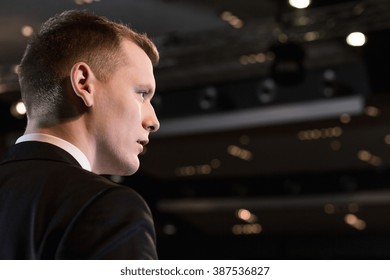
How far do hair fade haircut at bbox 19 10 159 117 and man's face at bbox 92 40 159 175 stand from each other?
0.05ft

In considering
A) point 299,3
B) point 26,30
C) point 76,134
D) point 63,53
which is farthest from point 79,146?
point 299,3

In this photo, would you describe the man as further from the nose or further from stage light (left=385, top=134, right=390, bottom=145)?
stage light (left=385, top=134, right=390, bottom=145)

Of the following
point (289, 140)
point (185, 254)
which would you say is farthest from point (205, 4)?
point (185, 254)

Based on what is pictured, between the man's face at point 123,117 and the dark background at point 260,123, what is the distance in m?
2.69

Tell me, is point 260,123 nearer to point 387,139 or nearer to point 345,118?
point 345,118

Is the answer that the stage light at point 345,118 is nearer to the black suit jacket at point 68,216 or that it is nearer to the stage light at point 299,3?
the stage light at point 299,3

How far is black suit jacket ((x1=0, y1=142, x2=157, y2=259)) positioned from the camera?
0.68 meters

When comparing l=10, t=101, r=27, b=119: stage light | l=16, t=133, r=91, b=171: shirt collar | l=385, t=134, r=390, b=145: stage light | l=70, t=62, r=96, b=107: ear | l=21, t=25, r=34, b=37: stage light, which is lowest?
l=16, t=133, r=91, b=171: shirt collar

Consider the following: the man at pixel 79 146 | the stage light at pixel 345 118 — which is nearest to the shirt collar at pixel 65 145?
the man at pixel 79 146

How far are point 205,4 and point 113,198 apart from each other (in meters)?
3.90

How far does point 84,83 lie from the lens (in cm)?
84

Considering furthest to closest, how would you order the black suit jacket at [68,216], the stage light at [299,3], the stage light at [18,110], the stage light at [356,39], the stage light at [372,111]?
the stage light at [18,110]
the stage light at [372,111]
the stage light at [356,39]
the stage light at [299,3]
the black suit jacket at [68,216]

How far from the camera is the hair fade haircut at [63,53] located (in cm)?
86

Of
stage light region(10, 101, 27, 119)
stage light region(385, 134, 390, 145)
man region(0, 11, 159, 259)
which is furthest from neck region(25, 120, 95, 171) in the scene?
stage light region(385, 134, 390, 145)
